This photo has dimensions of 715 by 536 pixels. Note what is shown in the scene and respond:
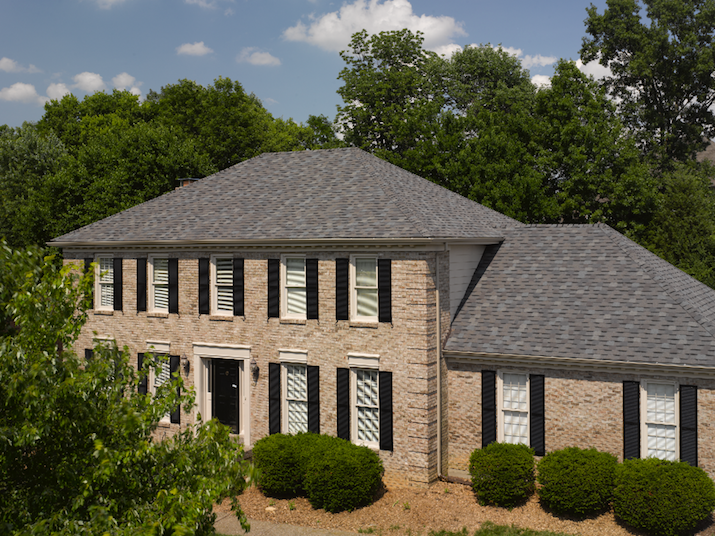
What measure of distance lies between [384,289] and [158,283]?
8084mm

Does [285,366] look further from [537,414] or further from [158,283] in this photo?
[537,414]

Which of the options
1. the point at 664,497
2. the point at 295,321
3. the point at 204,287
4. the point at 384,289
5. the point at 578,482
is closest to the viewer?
the point at 664,497

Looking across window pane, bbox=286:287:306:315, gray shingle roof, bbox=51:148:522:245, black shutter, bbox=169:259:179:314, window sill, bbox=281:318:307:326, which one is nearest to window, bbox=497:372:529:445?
gray shingle roof, bbox=51:148:522:245

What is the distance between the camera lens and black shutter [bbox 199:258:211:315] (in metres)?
19.9

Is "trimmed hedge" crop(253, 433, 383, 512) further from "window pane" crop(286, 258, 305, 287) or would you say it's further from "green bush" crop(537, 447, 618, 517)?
"window pane" crop(286, 258, 305, 287)

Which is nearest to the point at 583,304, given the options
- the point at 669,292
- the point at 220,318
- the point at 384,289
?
the point at 669,292

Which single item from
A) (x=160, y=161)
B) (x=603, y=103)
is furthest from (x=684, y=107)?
(x=160, y=161)

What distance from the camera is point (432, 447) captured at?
1694cm

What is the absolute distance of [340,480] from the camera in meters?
15.4

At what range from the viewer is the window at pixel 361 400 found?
57.2 feet

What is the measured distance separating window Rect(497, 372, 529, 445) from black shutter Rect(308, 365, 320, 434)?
5.06 metres

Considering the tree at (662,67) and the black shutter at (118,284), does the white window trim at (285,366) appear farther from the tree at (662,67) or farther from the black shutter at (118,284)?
the tree at (662,67)

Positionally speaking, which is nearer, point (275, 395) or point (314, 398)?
point (314, 398)

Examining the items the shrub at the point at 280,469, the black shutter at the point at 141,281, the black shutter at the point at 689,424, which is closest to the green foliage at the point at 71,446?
the shrub at the point at 280,469
